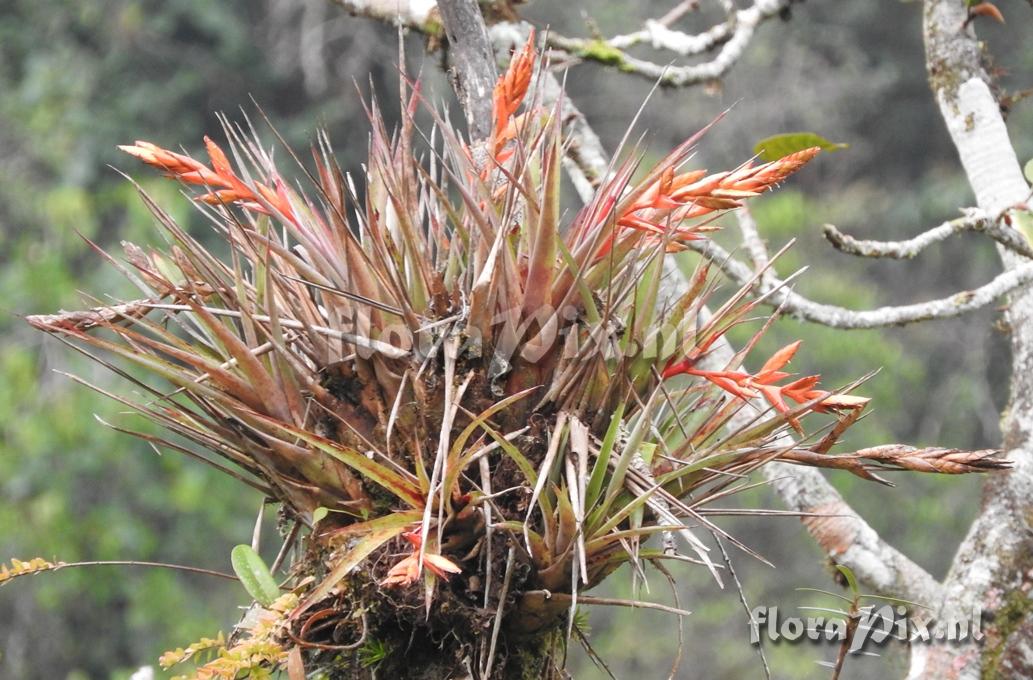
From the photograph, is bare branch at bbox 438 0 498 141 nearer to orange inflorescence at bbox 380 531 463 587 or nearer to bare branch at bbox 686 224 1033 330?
bare branch at bbox 686 224 1033 330

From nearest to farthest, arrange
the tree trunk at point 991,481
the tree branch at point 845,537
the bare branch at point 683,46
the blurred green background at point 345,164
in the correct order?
1. the tree trunk at point 991,481
2. the tree branch at point 845,537
3. the bare branch at point 683,46
4. the blurred green background at point 345,164

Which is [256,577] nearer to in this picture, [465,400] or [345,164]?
[465,400]

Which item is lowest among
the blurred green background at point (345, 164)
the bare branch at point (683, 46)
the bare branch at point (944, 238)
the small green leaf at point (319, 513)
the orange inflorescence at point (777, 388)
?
the blurred green background at point (345, 164)

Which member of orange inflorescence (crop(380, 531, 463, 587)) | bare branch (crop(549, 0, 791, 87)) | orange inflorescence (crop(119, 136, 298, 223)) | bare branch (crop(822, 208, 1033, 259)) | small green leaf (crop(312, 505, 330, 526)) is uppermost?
bare branch (crop(549, 0, 791, 87))

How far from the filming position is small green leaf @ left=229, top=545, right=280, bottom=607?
1341 millimetres

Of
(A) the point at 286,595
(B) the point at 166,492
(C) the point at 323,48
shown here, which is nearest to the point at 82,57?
(C) the point at 323,48

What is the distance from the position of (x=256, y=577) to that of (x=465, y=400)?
35 cm

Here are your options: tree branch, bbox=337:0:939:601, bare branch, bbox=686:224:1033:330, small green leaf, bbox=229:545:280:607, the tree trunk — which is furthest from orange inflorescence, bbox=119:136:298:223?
the tree trunk

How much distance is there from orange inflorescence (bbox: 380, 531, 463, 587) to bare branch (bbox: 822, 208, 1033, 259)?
3.25 ft

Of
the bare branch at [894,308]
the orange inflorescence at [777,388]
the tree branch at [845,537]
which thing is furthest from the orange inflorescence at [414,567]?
the tree branch at [845,537]

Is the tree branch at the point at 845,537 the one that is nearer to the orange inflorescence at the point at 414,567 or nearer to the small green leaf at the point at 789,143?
the small green leaf at the point at 789,143

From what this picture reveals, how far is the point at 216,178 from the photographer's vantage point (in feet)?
4.53

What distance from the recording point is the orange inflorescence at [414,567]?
3.67 feet

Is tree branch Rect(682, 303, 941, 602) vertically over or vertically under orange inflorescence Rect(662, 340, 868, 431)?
under
